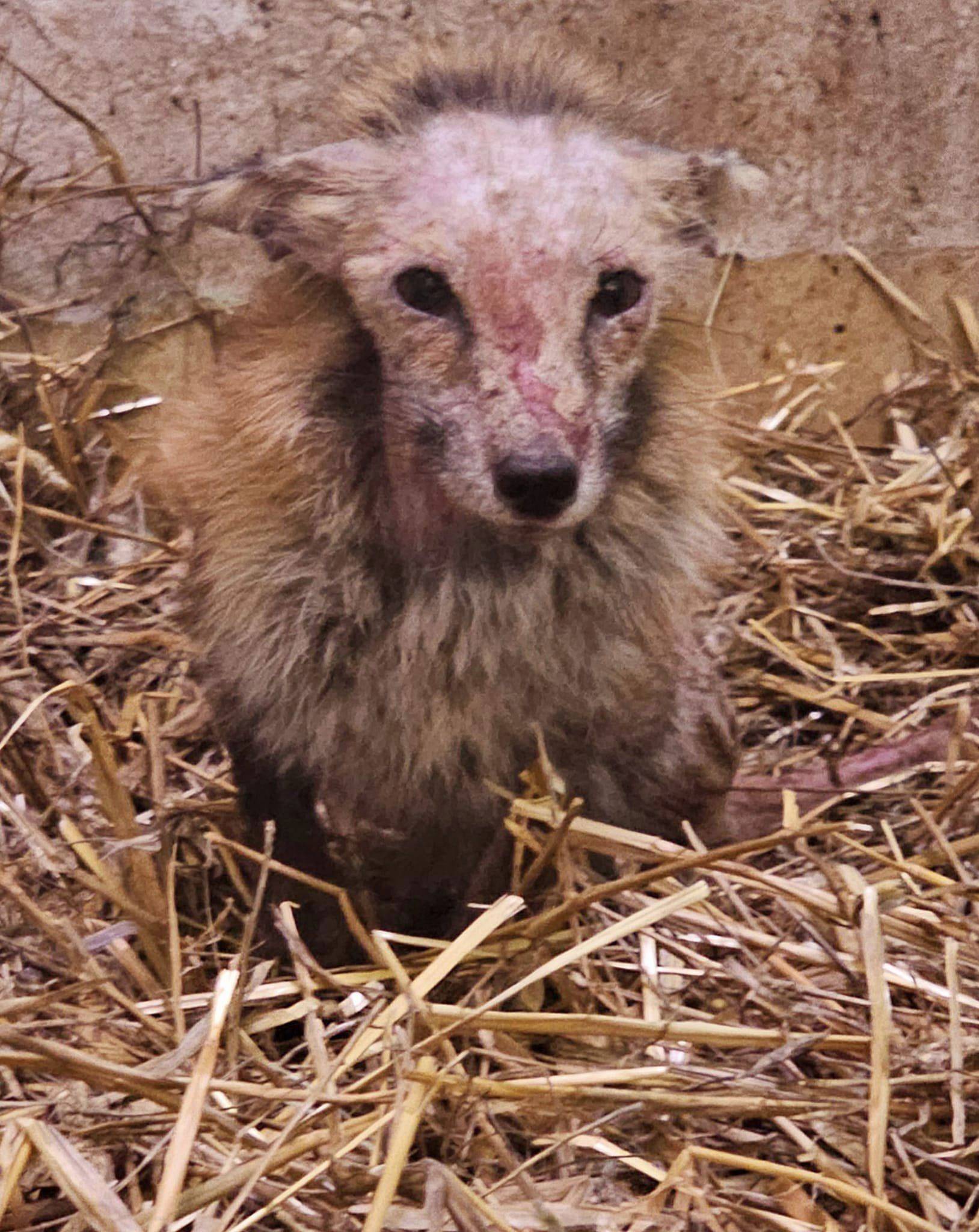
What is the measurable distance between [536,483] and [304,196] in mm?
531

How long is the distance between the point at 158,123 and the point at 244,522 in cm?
120

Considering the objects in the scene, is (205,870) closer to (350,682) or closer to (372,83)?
(350,682)

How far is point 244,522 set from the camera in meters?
1.73

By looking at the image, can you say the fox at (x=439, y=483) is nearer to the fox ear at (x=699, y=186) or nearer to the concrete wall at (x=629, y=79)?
the fox ear at (x=699, y=186)

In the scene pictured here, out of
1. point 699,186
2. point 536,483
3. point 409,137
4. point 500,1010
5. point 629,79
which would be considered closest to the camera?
point 536,483

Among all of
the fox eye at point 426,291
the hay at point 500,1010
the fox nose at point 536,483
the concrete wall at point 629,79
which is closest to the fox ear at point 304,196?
the fox eye at point 426,291

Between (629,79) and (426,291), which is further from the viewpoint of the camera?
(629,79)

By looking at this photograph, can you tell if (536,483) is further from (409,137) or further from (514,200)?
(409,137)

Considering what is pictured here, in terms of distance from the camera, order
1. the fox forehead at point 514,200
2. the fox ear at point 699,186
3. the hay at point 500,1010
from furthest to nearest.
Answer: the fox ear at point 699,186, the fox forehead at point 514,200, the hay at point 500,1010

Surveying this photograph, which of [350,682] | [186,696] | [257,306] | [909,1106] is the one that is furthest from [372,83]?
[909,1106]

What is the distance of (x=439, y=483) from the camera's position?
1566 millimetres

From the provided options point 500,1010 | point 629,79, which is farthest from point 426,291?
point 629,79

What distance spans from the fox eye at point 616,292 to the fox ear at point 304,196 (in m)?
0.30

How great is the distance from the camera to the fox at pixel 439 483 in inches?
60.8
